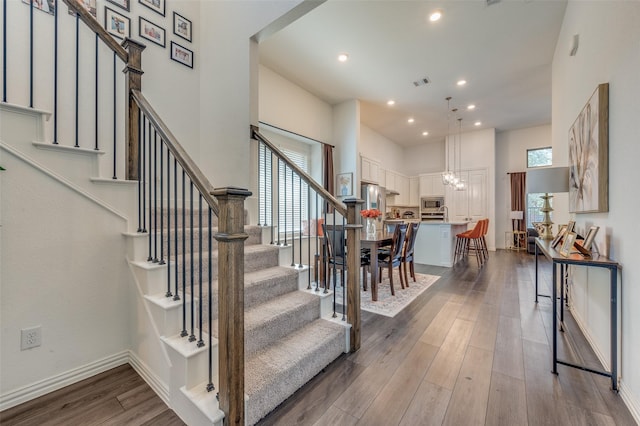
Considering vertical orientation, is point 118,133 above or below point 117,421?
above

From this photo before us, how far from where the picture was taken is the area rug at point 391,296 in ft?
9.86

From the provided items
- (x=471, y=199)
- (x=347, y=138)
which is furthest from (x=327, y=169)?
(x=471, y=199)

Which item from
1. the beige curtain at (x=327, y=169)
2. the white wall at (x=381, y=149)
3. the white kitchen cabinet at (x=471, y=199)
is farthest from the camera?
the white kitchen cabinet at (x=471, y=199)

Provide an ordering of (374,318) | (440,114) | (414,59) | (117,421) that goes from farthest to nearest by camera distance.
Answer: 1. (440,114)
2. (414,59)
3. (374,318)
4. (117,421)

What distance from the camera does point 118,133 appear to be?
8.04ft

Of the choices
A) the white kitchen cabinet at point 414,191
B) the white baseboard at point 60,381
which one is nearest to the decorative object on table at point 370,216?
the white baseboard at point 60,381

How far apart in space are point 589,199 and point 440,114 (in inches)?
202

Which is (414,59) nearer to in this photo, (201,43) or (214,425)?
(201,43)

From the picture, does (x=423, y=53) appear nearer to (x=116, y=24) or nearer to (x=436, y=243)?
(x=436, y=243)

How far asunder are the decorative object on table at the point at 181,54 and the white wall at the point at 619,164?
12.1 ft

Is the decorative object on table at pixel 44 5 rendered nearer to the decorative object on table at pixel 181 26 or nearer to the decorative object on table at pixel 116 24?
the decorative object on table at pixel 116 24

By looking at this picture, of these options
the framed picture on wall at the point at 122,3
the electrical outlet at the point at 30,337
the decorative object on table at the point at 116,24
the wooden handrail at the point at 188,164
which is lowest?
the electrical outlet at the point at 30,337

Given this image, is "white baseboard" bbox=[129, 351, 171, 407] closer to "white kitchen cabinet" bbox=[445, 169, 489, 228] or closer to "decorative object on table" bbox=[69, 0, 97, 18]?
"decorative object on table" bbox=[69, 0, 97, 18]

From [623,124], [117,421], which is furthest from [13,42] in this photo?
[623,124]
